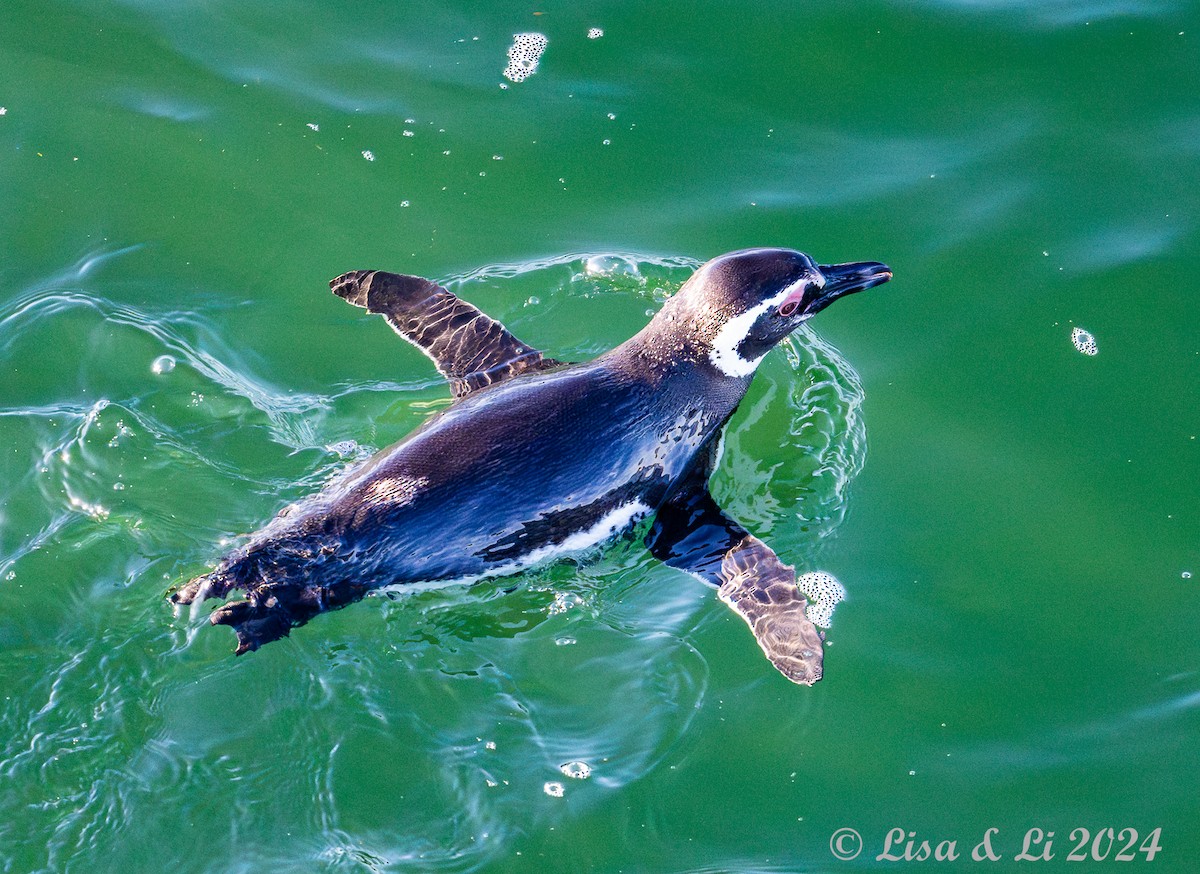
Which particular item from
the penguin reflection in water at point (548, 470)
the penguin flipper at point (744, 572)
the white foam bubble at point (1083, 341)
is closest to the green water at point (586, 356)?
the white foam bubble at point (1083, 341)

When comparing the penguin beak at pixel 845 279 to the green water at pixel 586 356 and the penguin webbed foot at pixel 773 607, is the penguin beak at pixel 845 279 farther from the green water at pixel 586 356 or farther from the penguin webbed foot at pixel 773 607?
the penguin webbed foot at pixel 773 607

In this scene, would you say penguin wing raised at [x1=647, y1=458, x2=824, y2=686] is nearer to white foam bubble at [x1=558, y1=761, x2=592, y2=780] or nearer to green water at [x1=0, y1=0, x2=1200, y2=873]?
green water at [x1=0, y1=0, x2=1200, y2=873]

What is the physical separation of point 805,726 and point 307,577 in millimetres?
2374

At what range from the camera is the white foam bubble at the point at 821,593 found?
18.5 ft

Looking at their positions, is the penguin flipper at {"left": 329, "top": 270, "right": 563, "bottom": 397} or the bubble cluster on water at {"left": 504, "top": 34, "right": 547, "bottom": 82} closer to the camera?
the penguin flipper at {"left": 329, "top": 270, "right": 563, "bottom": 397}

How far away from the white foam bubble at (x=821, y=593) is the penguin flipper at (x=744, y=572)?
0.50ft

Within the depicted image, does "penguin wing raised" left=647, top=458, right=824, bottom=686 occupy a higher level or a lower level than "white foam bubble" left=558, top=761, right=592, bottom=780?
higher

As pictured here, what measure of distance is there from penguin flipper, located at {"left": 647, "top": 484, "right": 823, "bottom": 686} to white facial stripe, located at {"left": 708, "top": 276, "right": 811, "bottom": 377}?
678 millimetres

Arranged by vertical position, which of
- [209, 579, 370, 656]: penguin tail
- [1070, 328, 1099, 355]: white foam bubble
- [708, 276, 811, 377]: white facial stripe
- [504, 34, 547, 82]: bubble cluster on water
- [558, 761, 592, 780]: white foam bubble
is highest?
[504, 34, 547, 82]: bubble cluster on water

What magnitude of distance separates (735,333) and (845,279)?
730 mm

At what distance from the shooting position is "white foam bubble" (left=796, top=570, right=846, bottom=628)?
5637 mm

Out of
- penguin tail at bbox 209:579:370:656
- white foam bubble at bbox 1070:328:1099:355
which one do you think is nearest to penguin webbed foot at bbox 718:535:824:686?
penguin tail at bbox 209:579:370:656

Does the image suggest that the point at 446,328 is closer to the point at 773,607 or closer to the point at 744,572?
the point at 744,572

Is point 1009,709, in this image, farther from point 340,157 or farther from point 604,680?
point 340,157
